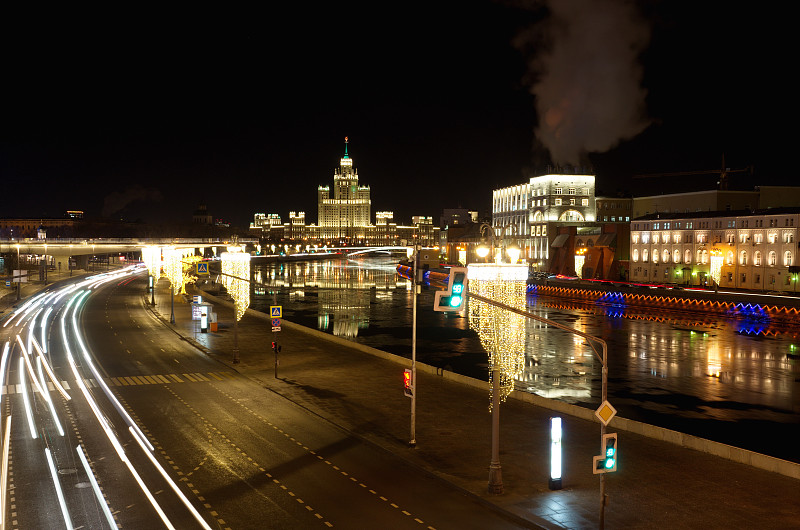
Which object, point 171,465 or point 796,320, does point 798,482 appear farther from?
point 796,320

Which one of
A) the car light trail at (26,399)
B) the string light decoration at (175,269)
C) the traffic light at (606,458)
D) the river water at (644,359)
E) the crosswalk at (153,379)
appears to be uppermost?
the string light decoration at (175,269)

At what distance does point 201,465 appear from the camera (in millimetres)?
18781

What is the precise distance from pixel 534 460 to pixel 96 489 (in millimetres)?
12317

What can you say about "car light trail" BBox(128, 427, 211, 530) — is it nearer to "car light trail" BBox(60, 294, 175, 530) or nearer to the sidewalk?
"car light trail" BBox(60, 294, 175, 530)

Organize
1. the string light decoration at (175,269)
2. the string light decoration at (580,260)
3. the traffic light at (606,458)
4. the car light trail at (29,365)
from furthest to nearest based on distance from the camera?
the string light decoration at (580,260) → the string light decoration at (175,269) → the car light trail at (29,365) → the traffic light at (606,458)

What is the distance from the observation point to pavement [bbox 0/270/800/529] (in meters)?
15.3

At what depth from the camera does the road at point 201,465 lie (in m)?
15.2

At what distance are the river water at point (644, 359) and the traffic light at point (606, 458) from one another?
516 inches

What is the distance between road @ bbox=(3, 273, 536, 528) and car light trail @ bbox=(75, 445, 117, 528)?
2.4 inches

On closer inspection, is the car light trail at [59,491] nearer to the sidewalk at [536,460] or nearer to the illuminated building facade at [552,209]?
the sidewalk at [536,460]

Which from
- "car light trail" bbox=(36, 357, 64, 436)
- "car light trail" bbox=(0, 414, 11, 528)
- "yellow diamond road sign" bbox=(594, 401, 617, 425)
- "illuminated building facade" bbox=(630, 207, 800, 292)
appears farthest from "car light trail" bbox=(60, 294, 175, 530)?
"illuminated building facade" bbox=(630, 207, 800, 292)

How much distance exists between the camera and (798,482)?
56.3 ft

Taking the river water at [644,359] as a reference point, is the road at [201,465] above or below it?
above

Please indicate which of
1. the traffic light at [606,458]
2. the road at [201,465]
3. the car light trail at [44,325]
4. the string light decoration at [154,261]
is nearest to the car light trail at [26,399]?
the road at [201,465]
